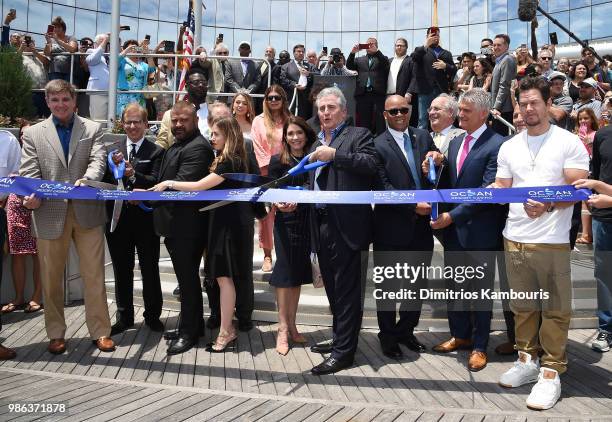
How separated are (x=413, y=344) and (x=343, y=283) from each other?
1.03m

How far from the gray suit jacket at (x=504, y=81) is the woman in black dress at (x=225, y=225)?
5.17m

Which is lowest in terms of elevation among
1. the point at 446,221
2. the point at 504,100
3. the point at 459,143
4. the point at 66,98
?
the point at 446,221

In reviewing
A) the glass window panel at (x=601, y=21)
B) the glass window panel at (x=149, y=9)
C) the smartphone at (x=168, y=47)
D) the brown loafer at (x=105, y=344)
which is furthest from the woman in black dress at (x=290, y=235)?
the glass window panel at (x=601, y=21)

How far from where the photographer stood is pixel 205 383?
4.29 meters

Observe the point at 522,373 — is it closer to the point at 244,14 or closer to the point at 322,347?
the point at 322,347

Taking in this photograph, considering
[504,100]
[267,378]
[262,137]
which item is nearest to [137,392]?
[267,378]

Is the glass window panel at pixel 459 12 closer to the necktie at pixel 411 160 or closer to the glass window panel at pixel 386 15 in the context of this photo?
the glass window panel at pixel 386 15

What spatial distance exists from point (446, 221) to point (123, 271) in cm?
317

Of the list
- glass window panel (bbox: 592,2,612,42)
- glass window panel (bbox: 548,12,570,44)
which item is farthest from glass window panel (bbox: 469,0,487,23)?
glass window panel (bbox: 592,2,612,42)

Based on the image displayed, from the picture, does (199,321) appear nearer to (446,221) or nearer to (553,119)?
(446,221)

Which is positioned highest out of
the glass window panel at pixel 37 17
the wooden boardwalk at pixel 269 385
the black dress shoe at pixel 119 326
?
the glass window panel at pixel 37 17

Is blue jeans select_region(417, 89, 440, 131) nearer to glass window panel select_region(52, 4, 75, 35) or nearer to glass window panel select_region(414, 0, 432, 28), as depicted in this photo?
glass window panel select_region(414, 0, 432, 28)

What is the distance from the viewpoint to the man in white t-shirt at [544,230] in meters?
3.86

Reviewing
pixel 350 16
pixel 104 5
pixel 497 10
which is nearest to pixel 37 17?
pixel 104 5
